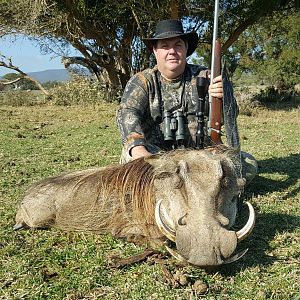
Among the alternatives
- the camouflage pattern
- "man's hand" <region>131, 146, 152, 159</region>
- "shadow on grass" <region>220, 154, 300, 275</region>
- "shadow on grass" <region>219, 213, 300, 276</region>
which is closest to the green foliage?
"shadow on grass" <region>220, 154, 300, 275</region>

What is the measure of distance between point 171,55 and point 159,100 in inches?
16.0

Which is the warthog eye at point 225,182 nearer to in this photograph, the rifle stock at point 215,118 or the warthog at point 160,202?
the warthog at point 160,202

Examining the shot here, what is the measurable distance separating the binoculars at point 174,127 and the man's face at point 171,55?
369mm

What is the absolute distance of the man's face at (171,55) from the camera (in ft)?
12.8

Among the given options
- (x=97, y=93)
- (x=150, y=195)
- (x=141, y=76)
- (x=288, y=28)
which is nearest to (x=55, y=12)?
(x=97, y=93)

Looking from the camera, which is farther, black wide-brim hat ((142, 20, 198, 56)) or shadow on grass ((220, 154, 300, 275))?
black wide-brim hat ((142, 20, 198, 56))

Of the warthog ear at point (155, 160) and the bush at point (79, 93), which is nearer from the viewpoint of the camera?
the warthog ear at point (155, 160)

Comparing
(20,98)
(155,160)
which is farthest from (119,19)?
(155,160)

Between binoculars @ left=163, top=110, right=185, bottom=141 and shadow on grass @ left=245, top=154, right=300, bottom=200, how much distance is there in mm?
839

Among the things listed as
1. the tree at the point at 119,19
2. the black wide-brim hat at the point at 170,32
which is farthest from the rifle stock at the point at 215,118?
the tree at the point at 119,19

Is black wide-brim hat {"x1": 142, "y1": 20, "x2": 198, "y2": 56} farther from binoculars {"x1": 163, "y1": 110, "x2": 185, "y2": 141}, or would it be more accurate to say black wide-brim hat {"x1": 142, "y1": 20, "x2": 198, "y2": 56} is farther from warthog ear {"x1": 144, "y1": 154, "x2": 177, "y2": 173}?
warthog ear {"x1": 144, "y1": 154, "x2": 177, "y2": 173}

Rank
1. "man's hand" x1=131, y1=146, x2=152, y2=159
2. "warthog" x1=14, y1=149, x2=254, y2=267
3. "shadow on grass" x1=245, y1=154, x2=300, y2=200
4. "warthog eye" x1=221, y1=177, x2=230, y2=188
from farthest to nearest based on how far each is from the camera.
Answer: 1. "shadow on grass" x1=245, y1=154, x2=300, y2=200
2. "man's hand" x1=131, y1=146, x2=152, y2=159
3. "warthog eye" x1=221, y1=177, x2=230, y2=188
4. "warthog" x1=14, y1=149, x2=254, y2=267

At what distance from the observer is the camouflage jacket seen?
3.99 metres

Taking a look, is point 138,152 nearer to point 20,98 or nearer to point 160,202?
point 160,202
